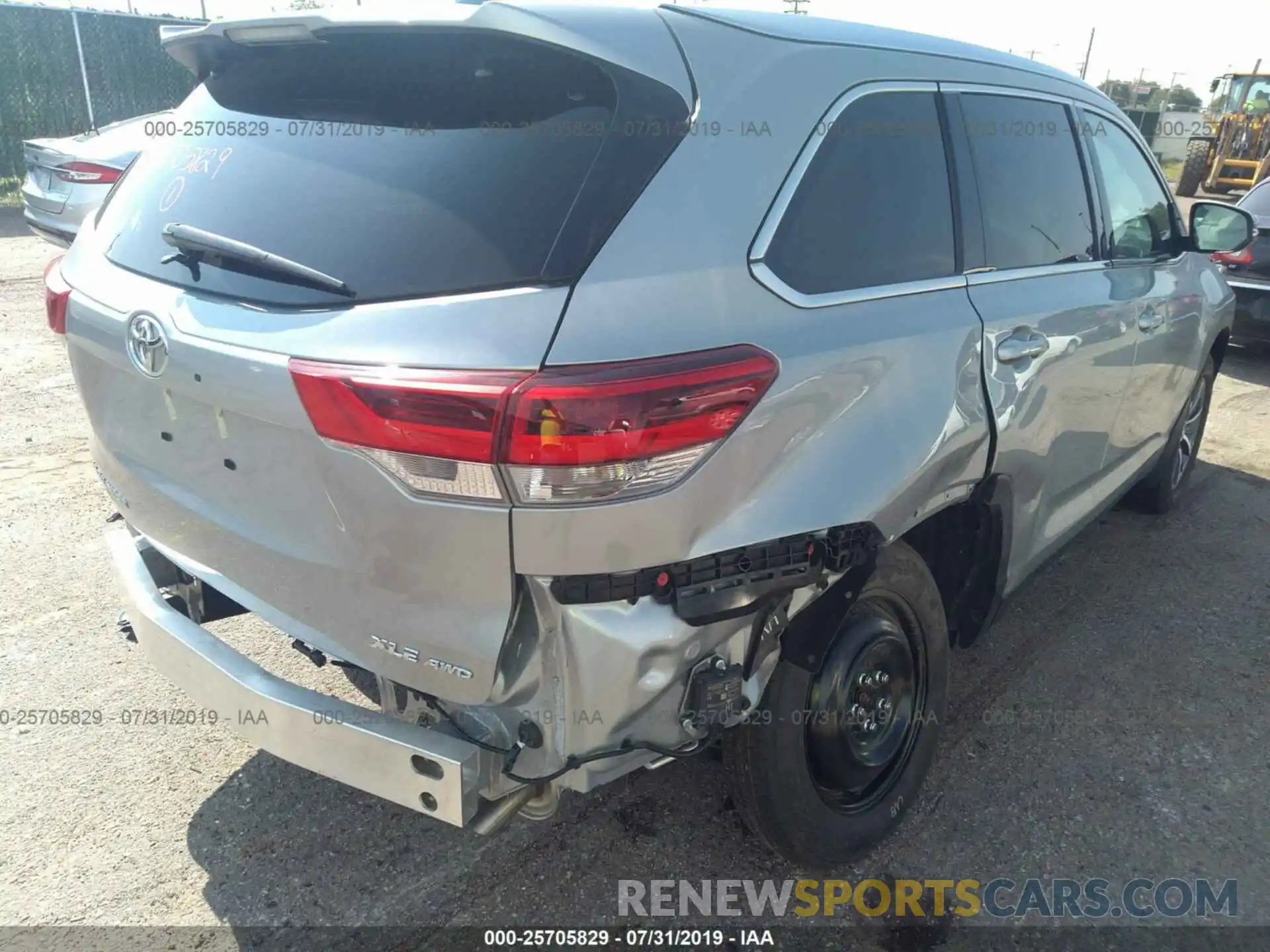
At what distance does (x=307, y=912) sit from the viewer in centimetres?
235

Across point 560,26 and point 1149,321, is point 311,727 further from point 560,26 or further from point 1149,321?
point 1149,321

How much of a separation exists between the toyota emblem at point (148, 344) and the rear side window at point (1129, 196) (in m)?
3.08

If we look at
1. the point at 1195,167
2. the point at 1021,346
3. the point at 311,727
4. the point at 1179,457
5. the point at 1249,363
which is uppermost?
the point at 1021,346

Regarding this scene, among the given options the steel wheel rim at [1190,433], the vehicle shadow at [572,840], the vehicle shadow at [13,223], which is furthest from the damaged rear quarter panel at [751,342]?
the vehicle shadow at [13,223]

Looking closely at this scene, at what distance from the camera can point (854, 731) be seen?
8.02 feet

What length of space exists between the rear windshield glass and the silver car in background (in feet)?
21.7

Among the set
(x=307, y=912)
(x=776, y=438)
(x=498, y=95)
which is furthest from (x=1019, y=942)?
(x=498, y=95)

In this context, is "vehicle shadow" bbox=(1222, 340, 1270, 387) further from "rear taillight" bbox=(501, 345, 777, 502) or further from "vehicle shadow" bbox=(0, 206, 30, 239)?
"vehicle shadow" bbox=(0, 206, 30, 239)

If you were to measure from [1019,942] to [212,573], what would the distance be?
7.05 feet

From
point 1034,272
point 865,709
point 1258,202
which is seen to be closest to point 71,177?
point 1034,272

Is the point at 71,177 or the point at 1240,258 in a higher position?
the point at 71,177

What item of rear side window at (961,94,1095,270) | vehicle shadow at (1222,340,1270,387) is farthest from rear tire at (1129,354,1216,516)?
vehicle shadow at (1222,340,1270,387)

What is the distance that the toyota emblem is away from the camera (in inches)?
79.4

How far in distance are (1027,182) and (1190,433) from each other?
111 inches
